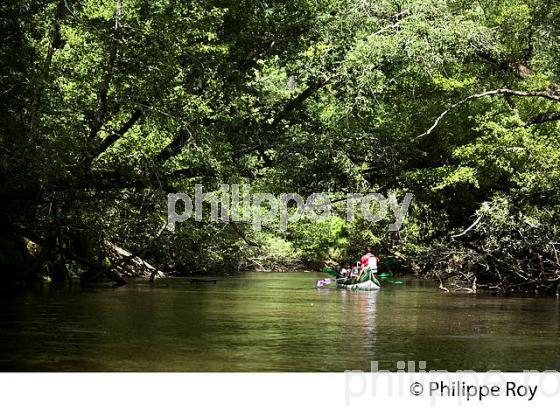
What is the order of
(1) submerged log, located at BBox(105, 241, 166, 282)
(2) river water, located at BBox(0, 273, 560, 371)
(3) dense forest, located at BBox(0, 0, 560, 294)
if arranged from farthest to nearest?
(1) submerged log, located at BBox(105, 241, 166, 282)
(3) dense forest, located at BBox(0, 0, 560, 294)
(2) river water, located at BBox(0, 273, 560, 371)

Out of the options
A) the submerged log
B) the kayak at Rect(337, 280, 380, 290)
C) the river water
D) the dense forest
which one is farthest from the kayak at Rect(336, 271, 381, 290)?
the submerged log

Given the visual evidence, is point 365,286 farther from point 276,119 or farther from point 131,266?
point 131,266

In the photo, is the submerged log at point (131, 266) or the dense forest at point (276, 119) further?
the submerged log at point (131, 266)

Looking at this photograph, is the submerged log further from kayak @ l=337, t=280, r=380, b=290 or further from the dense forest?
kayak @ l=337, t=280, r=380, b=290

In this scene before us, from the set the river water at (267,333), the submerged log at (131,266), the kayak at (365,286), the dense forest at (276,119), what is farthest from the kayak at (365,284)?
the submerged log at (131,266)

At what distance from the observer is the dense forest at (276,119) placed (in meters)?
22.3

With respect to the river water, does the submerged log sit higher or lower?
higher

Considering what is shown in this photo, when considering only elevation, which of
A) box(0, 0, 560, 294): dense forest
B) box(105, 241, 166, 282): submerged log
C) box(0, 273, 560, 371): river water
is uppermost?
box(0, 0, 560, 294): dense forest

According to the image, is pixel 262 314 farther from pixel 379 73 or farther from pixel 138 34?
pixel 379 73

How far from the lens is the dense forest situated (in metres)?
22.3

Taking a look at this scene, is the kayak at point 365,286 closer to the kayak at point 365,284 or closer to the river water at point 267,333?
the kayak at point 365,284

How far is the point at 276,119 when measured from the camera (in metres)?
28.4

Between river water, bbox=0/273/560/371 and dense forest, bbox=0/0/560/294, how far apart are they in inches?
109

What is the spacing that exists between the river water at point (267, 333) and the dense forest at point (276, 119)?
9.10 feet
